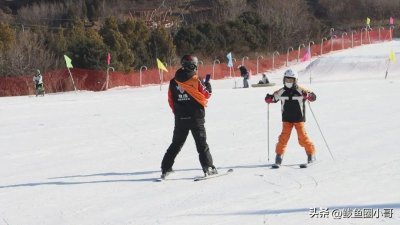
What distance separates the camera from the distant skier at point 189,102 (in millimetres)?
8242

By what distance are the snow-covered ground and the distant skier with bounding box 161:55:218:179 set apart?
55 centimetres

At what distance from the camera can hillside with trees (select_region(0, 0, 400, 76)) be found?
40031mm

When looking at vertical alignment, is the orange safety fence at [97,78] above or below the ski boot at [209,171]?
above

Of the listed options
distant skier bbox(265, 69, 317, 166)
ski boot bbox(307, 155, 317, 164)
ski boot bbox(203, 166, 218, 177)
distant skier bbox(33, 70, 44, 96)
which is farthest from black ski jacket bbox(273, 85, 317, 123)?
distant skier bbox(33, 70, 44, 96)

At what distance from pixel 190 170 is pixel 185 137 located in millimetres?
1010

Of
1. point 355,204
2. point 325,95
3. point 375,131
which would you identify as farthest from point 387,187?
point 325,95

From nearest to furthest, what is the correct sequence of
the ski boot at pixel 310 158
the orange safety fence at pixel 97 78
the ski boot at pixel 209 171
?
the ski boot at pixel 209 171 → the ski boot at pixel 310 158 → the orange safety fence at pixel 97 78

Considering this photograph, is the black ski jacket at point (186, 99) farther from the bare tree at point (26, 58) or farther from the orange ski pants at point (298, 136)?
the bare tree at point (26, 58)

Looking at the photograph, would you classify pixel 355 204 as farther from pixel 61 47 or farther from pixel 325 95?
pixel 61 47

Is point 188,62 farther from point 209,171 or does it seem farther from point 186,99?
point 209,171

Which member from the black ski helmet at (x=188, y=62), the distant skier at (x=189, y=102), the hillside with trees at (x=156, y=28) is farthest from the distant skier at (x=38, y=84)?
the black ski helmet at (x=188, y=62)

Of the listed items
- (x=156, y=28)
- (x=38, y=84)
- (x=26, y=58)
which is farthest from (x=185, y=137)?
(x=156, y=28)

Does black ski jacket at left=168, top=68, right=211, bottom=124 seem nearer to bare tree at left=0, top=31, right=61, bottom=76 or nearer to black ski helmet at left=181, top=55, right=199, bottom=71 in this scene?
black ski helmet at left=181, top=55, right=199, bottom=71

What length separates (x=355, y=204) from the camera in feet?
22.4
